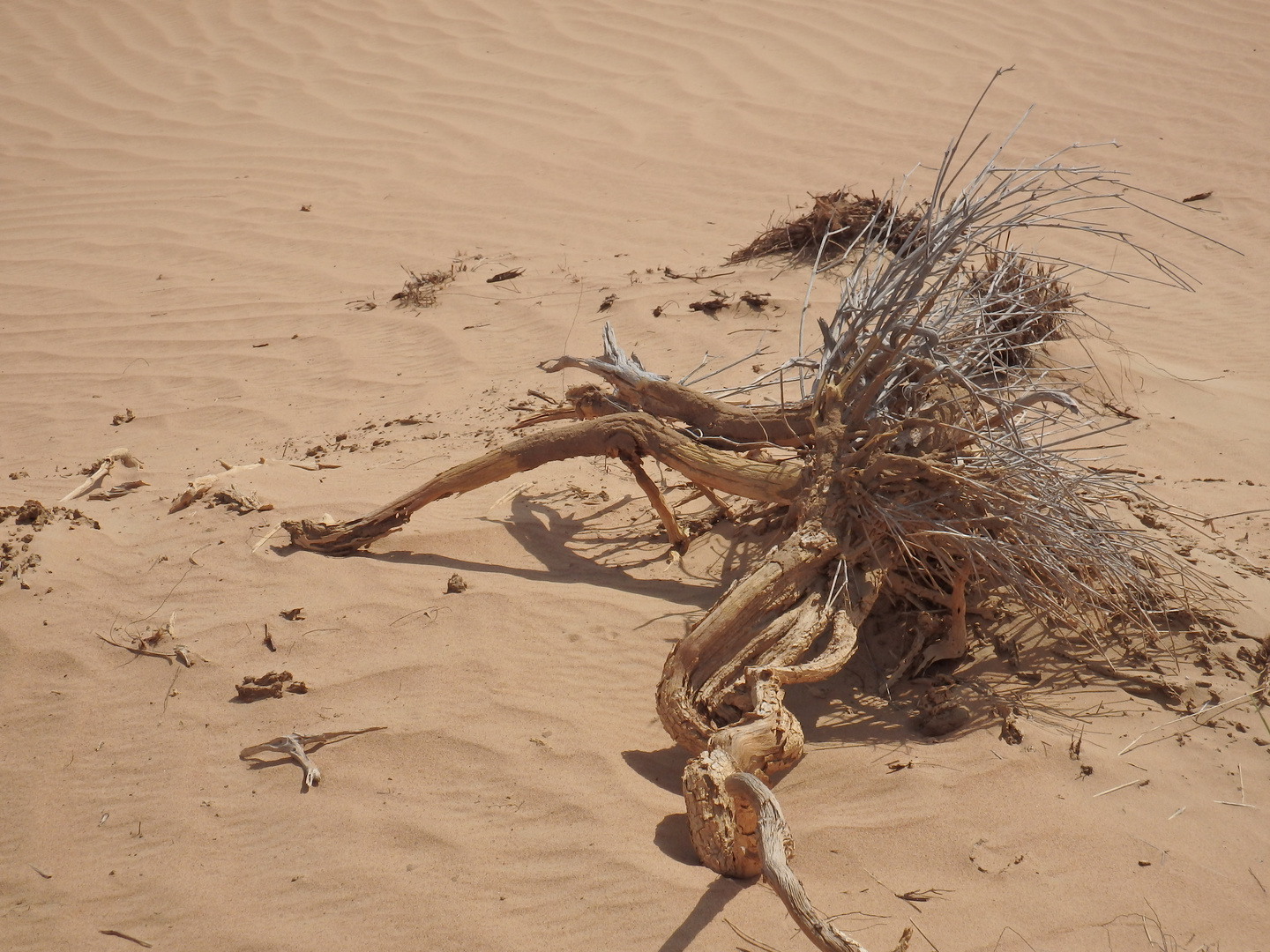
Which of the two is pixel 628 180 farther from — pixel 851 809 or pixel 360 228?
pixel 851 809

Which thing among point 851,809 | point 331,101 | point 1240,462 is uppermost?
point 331,101

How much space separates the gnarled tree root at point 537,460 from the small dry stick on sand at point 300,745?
0.93 metres

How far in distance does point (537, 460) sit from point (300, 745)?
122 centimetres

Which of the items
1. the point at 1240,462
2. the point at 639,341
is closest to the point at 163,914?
the point at 639,341

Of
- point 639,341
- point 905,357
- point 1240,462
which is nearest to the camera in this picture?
point 905,357

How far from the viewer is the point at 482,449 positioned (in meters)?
4.04

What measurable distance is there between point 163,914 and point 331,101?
27.5 feet

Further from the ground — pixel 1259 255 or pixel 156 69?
pixel 156 69

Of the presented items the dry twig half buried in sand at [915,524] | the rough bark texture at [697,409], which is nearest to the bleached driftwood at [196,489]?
the rough bark texture at [697,409]

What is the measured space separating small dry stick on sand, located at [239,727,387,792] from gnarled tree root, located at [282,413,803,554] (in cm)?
93

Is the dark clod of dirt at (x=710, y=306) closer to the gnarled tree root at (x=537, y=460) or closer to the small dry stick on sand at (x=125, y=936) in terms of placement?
the gnarled tree root at (x=537, y=460)

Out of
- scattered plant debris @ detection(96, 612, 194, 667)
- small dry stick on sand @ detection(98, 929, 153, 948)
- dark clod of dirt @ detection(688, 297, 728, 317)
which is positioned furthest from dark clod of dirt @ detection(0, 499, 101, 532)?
dark clod of dirt @ detection(688, 297, 728, 317)

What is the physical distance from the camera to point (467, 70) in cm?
944

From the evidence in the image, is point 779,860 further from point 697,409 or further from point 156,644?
point 156,644
